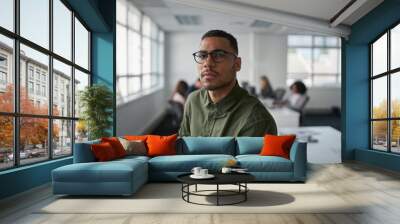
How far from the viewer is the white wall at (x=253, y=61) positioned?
18266mm

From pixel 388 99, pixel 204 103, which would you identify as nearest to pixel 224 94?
pixel 204 103

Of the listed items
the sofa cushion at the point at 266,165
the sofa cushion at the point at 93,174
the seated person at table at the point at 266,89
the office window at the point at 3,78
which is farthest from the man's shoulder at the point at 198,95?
the seated person at table at the point at 266,89

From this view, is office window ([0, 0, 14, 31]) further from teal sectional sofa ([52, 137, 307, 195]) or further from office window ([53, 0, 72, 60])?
teal sectional sofa ([52, 137, 307, 195])

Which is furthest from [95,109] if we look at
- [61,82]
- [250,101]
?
[250,101]

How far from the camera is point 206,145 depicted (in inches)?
280

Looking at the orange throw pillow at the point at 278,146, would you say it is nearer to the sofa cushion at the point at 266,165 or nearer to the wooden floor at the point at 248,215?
the sofa cushion at the point at 266,165

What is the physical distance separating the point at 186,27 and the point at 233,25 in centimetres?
189

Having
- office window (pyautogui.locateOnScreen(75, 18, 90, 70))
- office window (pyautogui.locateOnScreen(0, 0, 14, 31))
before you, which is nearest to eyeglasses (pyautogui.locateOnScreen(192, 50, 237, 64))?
office window (pyautogui.locateOnScreen(75, 18, 90, 70))

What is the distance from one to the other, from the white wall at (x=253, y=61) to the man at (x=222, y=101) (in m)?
10.6

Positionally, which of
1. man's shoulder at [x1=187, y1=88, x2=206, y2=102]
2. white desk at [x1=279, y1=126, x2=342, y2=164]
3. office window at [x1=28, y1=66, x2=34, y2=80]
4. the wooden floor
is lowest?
the wooden floor

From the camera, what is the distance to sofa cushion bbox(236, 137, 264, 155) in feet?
23.2

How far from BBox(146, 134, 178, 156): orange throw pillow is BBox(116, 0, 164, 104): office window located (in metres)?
4.10

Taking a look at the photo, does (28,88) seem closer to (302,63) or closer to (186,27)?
(186,27)

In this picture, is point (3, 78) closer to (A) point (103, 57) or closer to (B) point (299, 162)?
(A) point (103, 57)
